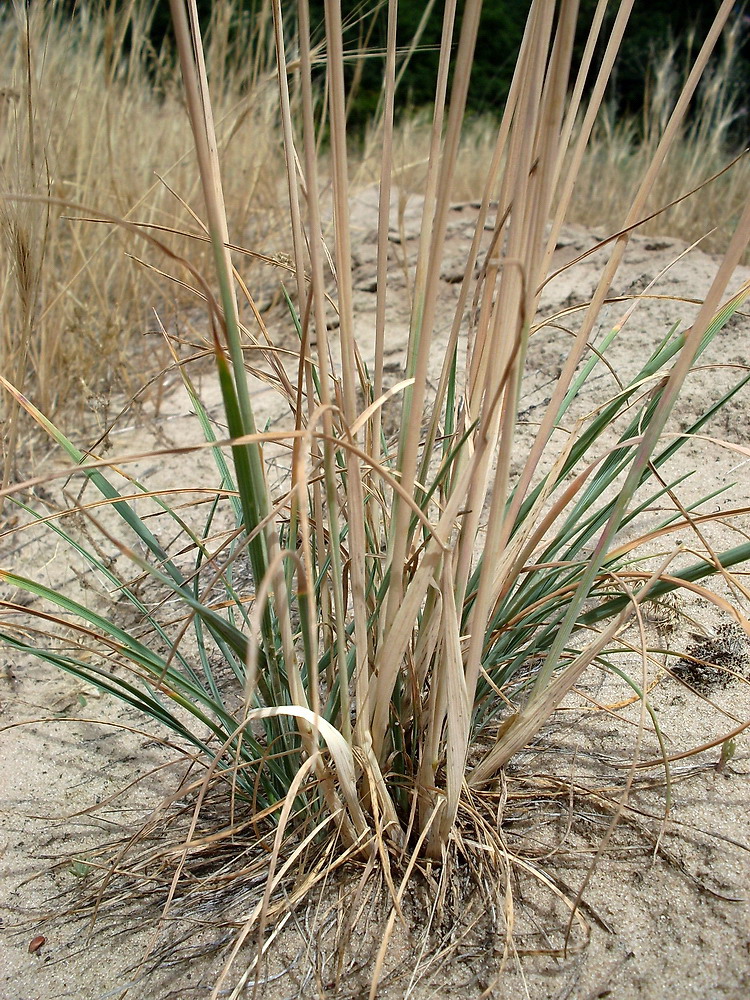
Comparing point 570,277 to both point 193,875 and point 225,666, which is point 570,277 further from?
point 193,875

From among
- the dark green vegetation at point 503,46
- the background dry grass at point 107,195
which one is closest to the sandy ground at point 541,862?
the background dry grass at point 107,195

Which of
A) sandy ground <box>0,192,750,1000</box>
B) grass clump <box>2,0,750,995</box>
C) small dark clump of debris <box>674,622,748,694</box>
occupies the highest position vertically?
grass clump <box>2,0,750,995</box>

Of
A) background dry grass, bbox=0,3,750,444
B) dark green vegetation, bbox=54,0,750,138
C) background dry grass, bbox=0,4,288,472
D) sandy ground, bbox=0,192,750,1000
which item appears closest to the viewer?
sandy ground, bbox=0,192,750,1000

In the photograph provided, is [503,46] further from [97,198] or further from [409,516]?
[409,516]

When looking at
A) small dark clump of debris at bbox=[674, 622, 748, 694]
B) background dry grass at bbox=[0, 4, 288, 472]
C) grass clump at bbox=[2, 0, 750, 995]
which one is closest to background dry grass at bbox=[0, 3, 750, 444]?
background dry grass at bbox=[0, 4, 288, 472]

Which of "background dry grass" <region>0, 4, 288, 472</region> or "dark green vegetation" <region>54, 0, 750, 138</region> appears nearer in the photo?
"background dry grass" <region>0, 4, 288, 472</region>

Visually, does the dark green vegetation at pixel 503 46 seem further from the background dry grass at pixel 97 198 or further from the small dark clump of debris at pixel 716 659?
the small dark clump of debris at pixel 716 659

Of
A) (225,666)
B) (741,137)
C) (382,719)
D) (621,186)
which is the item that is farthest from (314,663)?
(741,137)

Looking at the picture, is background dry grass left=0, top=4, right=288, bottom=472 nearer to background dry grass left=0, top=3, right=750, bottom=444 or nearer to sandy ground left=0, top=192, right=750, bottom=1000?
background dry grass left=0, top=3, right=750, bottom=444
